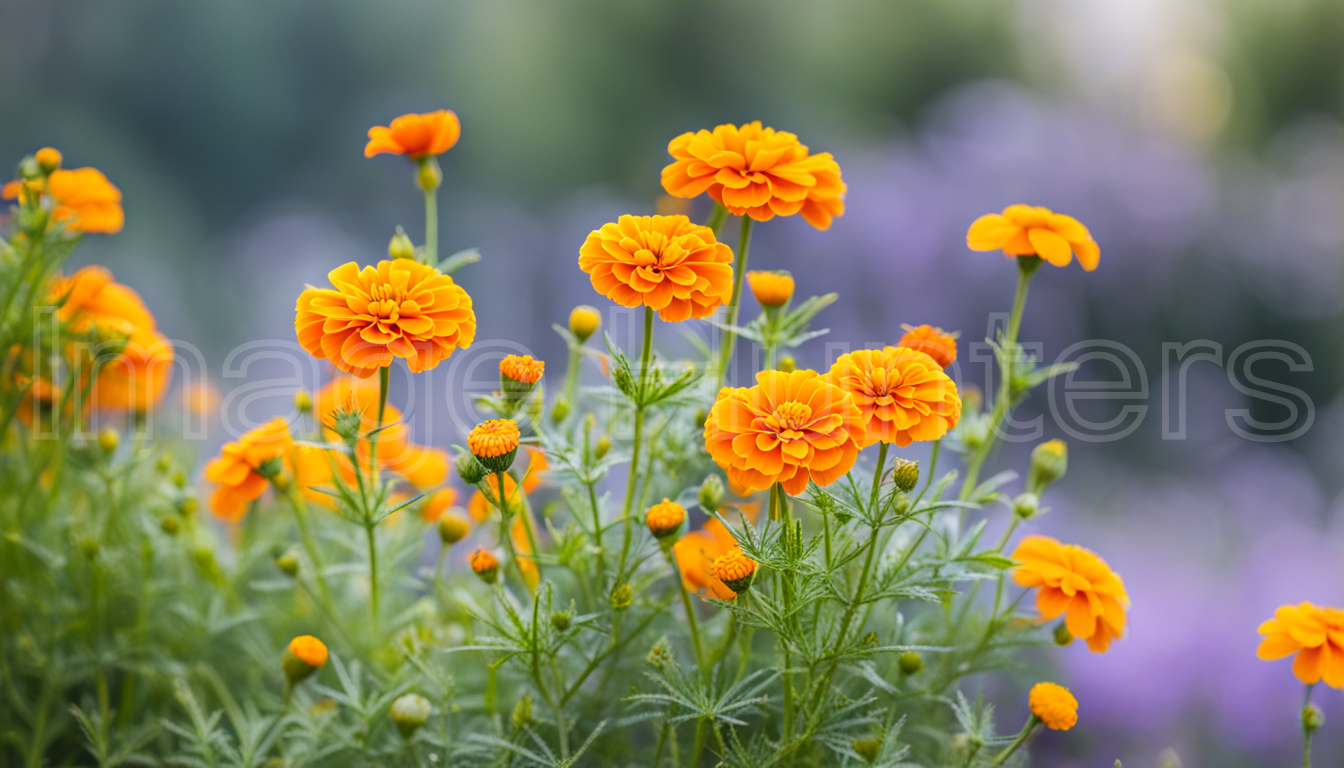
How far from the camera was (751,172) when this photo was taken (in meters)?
0.35

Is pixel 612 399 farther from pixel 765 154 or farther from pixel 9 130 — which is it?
pixel 9 130

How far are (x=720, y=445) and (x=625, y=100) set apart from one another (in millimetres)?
1603

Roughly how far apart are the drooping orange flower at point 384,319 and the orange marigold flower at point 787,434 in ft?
0.34

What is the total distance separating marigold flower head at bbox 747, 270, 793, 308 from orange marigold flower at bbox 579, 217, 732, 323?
0.17 ft

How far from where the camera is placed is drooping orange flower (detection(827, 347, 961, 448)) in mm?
292

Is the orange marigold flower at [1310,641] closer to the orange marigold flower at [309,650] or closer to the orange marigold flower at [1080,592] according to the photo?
the orange marigold flower at [1080,592]

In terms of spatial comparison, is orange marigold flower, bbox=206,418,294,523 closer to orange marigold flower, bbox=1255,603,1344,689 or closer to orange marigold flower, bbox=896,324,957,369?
orange marigold flower, bbox=896,324,957,369

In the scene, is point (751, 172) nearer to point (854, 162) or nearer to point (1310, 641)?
point (1310, 641)

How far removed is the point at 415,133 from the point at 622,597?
240mm

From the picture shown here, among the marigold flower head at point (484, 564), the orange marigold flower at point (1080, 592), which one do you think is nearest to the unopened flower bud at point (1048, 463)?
the orange marigold flower at point (1080, 592)

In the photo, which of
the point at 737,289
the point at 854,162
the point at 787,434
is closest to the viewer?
→ the point at 787,434

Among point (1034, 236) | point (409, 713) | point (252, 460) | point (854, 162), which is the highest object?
point (854, 162)

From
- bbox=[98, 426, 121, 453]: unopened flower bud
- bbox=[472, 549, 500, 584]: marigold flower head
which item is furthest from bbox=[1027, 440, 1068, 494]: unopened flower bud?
bbox=[98, 426, 121, 453]: unopened flower bud

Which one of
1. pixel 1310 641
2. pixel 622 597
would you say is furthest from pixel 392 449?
pixel 1310 641
